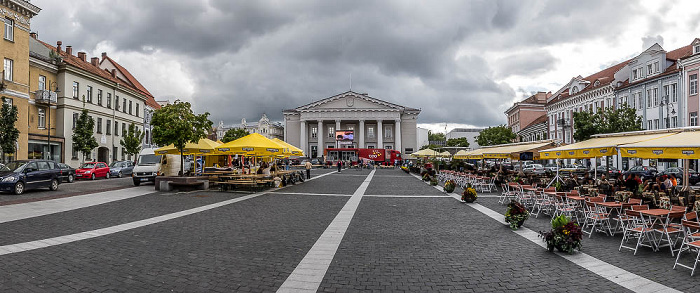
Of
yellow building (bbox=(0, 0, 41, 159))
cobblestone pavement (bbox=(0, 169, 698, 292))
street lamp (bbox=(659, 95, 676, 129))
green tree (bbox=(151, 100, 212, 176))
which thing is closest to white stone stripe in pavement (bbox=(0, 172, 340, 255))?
cobblestone pavement (bbox=(0, 169, 698, 292))

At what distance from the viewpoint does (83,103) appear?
37.8 m

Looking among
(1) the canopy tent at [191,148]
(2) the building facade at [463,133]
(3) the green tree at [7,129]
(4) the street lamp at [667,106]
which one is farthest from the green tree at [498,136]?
(2) the building facade at [463,133]

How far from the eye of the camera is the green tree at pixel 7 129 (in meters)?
24.0

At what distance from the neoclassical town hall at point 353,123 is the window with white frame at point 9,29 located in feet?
181

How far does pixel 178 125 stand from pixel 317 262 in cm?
1513

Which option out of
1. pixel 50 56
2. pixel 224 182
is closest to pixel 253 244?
pixel 224 182

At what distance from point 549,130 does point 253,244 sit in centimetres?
6292

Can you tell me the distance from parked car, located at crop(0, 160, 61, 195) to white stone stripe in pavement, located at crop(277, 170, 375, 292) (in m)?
15.1

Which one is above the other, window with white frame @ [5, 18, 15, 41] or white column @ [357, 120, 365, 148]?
window with white frame @ [5, 18, 15, 41]

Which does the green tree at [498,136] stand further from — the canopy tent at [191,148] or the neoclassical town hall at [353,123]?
the canopy tent at [191,148]

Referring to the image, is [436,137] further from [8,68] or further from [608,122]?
[8,68]

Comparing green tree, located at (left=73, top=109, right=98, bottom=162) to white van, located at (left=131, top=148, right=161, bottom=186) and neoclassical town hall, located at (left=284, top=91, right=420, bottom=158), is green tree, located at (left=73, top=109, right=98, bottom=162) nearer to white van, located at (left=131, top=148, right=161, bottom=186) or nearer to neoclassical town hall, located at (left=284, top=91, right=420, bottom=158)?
white van, located at (left=131, top=148, right=161, bottom=186)

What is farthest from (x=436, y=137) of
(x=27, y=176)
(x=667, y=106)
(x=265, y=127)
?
(x=27, y=176)

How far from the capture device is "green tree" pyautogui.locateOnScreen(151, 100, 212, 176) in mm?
19031
